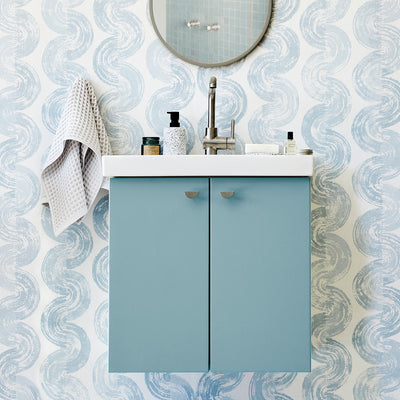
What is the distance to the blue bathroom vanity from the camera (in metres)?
1.27

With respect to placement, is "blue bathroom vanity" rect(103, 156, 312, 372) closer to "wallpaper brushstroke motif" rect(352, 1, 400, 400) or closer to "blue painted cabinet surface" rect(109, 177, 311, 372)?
"blue painted cabinet surface" rect(109, 177, 311, 372)

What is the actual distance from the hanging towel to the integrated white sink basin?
0.26 meters

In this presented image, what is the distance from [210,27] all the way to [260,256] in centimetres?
81

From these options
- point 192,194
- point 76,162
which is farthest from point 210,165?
point 76,162

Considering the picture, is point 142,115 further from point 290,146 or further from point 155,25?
point 290,146

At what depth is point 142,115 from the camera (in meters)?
1.59

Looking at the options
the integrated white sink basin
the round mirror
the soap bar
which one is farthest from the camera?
the round mirror

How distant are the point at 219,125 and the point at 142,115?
0.88 feet

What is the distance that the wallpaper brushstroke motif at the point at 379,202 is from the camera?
1573 mm

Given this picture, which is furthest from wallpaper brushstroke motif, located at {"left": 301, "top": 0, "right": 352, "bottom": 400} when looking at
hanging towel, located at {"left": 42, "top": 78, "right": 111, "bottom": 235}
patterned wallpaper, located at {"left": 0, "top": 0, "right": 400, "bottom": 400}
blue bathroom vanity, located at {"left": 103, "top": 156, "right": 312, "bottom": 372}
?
hanging towel, located at {"left": 42, "top": 78, "right": 111, "bottom": 235}

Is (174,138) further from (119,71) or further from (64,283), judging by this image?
(64,283)

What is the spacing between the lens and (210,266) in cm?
128

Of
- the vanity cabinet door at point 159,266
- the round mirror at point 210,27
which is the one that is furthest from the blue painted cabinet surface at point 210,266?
the round mirror at point 210,27

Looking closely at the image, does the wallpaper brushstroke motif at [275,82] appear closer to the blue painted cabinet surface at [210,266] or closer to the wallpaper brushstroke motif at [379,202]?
the wallpaper brushstroke motif at [379,202]
